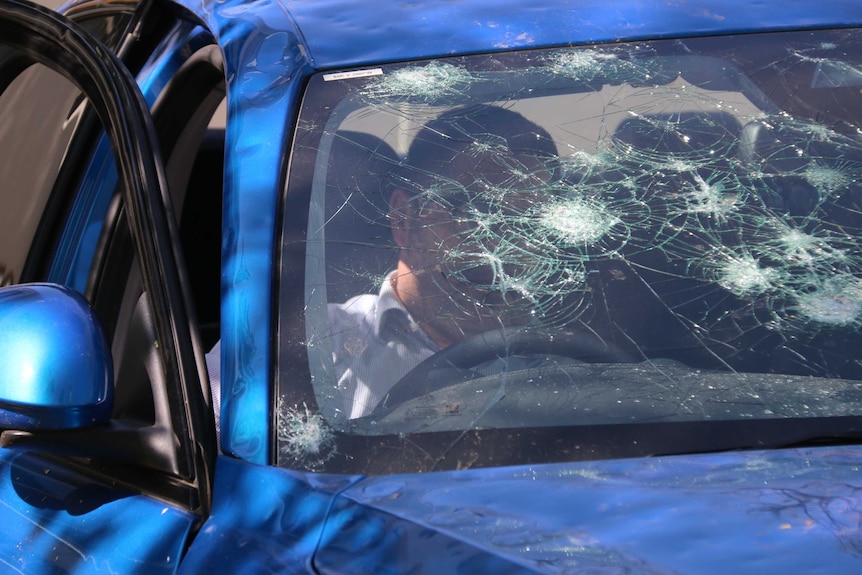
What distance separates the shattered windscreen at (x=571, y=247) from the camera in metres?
1.54

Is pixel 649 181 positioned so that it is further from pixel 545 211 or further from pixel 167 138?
pixel 167 138

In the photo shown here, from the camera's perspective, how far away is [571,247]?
166cm

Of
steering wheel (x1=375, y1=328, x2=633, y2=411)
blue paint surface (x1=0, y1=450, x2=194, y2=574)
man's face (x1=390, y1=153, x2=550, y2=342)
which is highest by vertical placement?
man's face (x1=390, y1=153, x2=550, y2=342)

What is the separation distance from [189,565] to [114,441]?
310 millimetres

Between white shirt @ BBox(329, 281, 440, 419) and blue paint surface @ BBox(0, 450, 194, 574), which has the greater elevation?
white shirt @ BBox(329, 281, 440, 419)

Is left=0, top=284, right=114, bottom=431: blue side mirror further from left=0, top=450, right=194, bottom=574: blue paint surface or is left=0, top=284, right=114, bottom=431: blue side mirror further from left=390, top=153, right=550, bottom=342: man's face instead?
left=390, top=153, right=550, bottom=342: man's face

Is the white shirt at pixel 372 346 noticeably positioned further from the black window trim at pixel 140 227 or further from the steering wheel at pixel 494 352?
the black window trim at pixel 140 227

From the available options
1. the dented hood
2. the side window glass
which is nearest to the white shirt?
the dented hood

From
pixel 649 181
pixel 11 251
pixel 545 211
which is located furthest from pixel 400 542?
pixel 11 251

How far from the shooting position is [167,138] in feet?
7.93

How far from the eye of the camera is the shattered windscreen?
5.04ft

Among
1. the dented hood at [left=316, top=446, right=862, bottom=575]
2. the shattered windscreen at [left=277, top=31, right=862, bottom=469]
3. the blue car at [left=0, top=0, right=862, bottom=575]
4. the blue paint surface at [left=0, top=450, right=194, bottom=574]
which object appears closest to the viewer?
the dented hood at [left=316, top=446, right=862, bottom=575]

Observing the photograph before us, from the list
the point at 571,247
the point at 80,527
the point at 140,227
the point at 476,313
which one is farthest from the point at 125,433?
the point at 571,247

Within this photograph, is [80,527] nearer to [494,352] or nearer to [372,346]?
[372,346]
